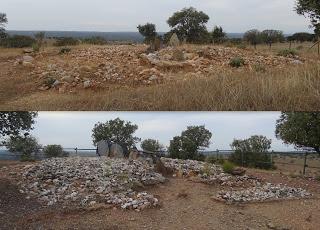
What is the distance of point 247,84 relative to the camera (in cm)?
639

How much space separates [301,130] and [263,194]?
390 cm

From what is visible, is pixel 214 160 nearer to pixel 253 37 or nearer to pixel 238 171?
pixel 238 171

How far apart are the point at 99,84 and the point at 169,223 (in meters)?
3.81

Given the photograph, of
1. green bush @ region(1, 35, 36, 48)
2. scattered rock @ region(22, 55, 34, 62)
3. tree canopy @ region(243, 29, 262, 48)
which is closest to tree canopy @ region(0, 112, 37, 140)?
scattered rock @ region(22, 55, 34, 62)

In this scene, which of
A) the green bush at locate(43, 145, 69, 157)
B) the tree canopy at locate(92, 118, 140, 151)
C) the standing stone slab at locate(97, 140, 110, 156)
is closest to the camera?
the tree canopy at locate(92, 118, 140, 151)

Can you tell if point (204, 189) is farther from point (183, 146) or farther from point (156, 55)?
point (156, 55)

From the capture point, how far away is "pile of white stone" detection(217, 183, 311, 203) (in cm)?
1159

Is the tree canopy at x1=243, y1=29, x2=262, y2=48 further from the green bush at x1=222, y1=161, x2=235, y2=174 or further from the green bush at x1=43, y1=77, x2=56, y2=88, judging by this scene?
the green bush at x1=43, y1=77, x2=56, y2=88

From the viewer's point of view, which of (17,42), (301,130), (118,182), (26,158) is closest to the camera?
(118,182)

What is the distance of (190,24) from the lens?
2406 centimetres

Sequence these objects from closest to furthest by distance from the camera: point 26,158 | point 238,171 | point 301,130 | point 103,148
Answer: point 26,158, point 103,148, point 238,171, point 301,130

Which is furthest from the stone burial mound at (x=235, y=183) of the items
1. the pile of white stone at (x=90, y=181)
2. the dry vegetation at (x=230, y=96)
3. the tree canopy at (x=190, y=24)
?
the tree canopy at (x=190, y=24)

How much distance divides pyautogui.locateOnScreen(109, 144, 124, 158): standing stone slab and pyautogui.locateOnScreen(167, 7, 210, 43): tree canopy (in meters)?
11.5

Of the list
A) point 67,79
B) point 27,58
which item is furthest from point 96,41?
point 67,79
